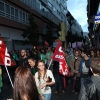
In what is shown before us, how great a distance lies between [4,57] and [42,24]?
119ft

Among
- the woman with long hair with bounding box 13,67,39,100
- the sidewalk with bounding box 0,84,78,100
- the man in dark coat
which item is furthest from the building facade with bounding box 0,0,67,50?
the woman with long hair with bounding box 13,67,39,100

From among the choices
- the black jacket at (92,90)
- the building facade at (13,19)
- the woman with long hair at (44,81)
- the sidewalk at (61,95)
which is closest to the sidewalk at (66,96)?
the sidewalk at (61,95)

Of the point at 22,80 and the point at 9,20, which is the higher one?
the point at 9,20

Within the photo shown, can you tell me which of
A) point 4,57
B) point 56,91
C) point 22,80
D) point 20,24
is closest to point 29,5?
point 20,24

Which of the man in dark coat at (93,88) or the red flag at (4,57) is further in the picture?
the red flag at (4,57)

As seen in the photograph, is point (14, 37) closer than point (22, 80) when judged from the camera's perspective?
No

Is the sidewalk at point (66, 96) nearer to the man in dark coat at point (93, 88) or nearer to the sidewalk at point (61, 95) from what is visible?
the sidewalk at point (61, 95)

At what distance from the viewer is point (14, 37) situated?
92.6ft

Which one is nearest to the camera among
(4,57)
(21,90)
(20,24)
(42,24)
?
(21,90)

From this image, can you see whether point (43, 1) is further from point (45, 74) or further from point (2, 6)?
point (45, 74)

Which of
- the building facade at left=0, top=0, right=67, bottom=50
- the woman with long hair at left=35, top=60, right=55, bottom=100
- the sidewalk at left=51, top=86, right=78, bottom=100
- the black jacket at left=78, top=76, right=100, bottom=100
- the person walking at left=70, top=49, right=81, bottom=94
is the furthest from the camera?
the building facade at left=0, top=0, right=67, bottom=50

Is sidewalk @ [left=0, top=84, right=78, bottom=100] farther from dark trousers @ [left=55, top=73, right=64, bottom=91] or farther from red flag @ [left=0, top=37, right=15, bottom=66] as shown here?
red flag @ [left=0, top=37, right=15, bottom=66]

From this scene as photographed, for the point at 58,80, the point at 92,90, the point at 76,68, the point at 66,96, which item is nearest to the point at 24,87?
the point at 92,90

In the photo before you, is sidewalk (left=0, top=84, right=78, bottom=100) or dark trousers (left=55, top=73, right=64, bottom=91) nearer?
sidewalk (left=0, top=84, right=78, bottom=100)
